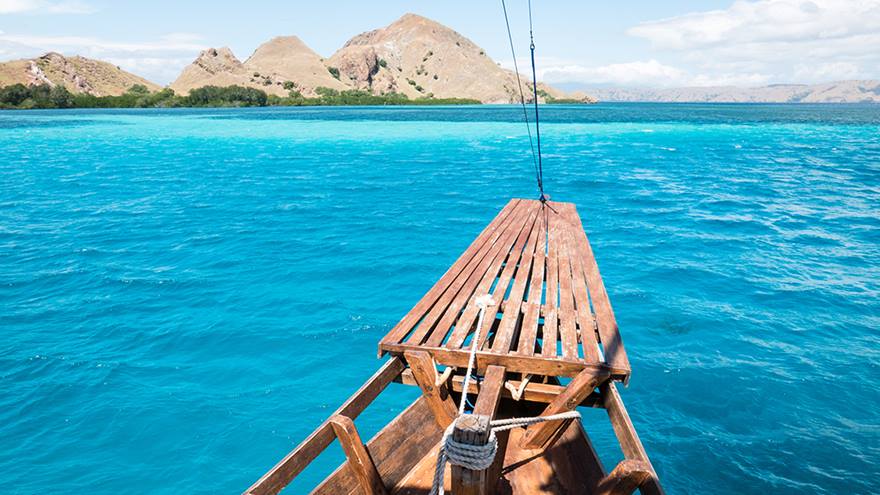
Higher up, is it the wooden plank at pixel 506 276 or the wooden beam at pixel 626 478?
the wooden plank at pixel 506 276

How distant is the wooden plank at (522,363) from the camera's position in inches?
220

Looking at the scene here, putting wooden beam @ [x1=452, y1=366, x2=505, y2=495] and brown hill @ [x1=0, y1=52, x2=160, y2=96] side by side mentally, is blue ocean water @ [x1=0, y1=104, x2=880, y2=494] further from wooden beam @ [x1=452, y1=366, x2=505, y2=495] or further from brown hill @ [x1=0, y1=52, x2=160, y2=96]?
brown hill @ [x1=0, y1=52, x2=160, y2=96]

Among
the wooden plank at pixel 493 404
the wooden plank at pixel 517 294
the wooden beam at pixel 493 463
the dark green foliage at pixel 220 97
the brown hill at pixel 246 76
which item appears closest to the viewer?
the wooden beam at pixel 493 463

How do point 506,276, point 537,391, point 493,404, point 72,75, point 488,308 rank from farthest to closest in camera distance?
point 72,75 < point 506,276 < point 488,308 < point 537,391 < point 493,404

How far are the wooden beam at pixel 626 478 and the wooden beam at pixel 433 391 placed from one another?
6.89 feet

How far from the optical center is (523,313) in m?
7.27

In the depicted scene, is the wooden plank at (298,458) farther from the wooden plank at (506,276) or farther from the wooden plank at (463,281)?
the wooden plank at (506,276)

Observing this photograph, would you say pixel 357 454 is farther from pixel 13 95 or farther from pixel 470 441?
pixel 13 95

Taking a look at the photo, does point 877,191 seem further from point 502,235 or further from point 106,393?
point 106,393

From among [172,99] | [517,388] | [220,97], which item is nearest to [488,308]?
[517,388]

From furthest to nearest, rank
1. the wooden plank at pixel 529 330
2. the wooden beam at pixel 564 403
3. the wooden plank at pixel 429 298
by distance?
the wooden plank at pixel 429 298
the wooden plank at pixel 529 330
the wooden beam at pixel 564 403

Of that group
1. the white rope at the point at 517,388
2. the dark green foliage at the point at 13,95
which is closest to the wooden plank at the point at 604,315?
the white rope at the point at 517,388

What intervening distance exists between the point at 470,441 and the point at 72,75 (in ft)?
621

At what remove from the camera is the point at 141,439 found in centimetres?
843
